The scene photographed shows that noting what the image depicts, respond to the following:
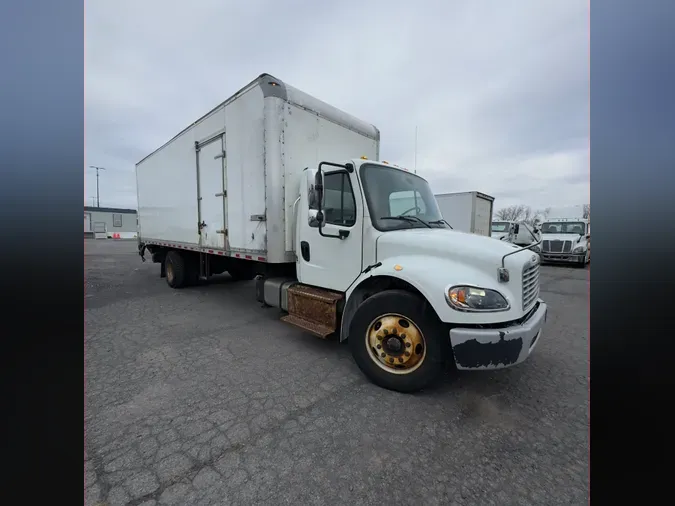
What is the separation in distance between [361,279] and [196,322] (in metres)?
3.43

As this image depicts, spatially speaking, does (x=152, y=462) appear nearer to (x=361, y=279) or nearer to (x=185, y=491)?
(x=185, y=491)

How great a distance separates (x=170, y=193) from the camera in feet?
24.4

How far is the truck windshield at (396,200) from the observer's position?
3590mm

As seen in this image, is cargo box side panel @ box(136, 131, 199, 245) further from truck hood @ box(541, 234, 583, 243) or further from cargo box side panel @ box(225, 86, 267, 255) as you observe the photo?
truck hood @ box(541, 234, 583, 243)

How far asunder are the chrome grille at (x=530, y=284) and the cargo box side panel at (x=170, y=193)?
6040 mm

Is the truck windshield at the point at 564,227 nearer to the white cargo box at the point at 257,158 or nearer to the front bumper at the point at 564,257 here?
the front bumper at the point at 564,257

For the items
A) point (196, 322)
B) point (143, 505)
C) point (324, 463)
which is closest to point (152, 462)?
point (143, 505)

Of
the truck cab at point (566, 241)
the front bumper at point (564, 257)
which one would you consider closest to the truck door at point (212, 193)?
the front bumper at point (564, 257)

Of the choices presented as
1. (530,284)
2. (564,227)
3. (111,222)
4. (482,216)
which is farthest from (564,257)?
(111,222)

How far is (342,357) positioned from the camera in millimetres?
3922
